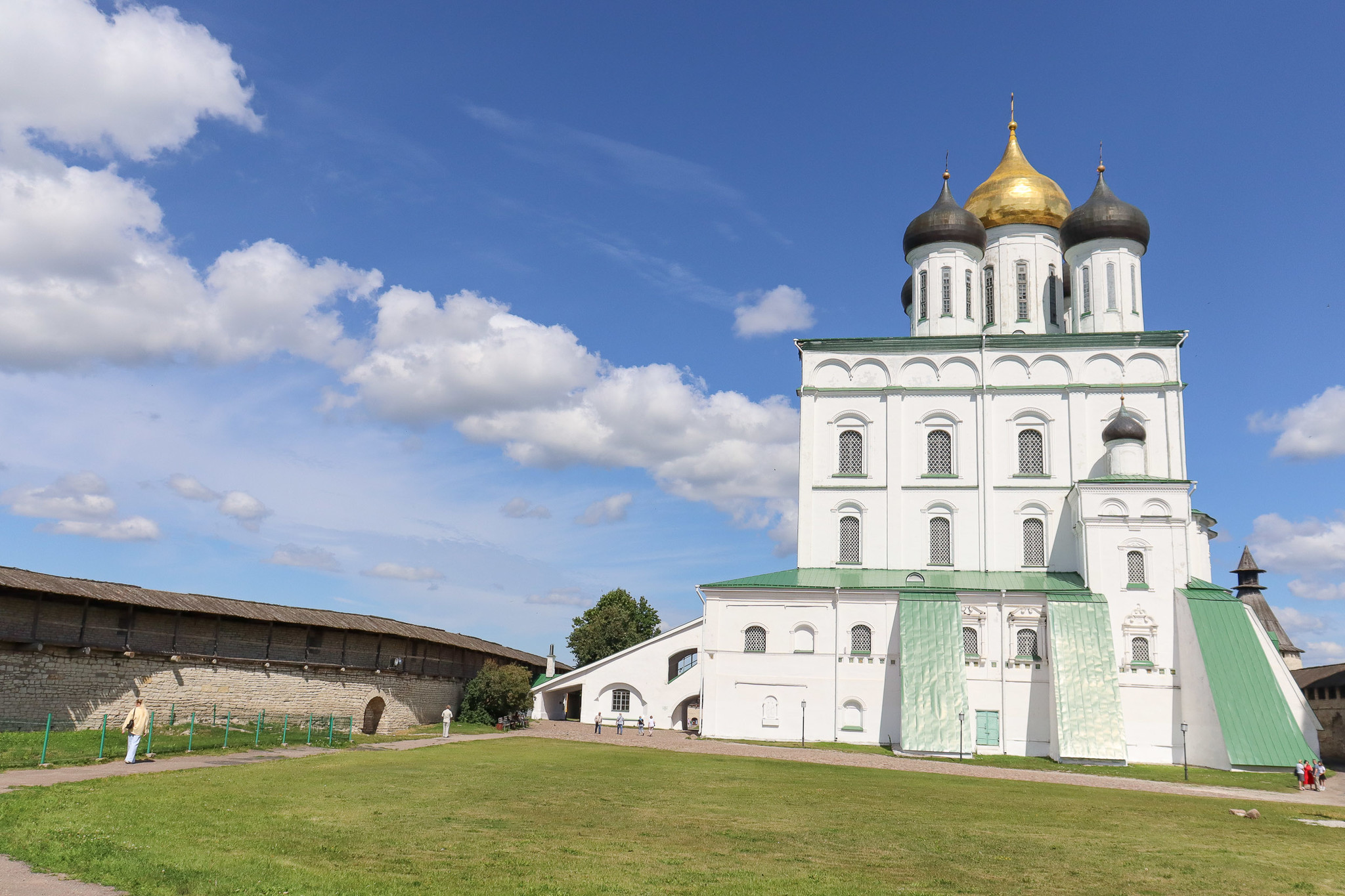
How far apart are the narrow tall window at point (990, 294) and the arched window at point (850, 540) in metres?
11.0

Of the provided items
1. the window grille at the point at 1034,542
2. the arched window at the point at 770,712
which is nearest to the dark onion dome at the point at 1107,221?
the window grille at the point at 1034,542

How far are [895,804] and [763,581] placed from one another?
19.3 meters

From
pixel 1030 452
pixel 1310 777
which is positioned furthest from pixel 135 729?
pixel 1030 452

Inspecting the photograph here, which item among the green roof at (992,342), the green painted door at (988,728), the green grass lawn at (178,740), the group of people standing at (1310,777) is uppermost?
the green roof at (992,342)

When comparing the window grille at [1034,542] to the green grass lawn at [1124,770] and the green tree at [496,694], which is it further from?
the green tree at [496,694]

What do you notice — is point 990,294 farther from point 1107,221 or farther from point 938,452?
point 938,452

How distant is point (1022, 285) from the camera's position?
41.3 meters

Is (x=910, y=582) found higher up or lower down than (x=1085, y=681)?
higher up

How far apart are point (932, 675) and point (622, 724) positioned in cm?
1071

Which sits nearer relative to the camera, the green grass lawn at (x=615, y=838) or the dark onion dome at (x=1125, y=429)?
the green grass lawn at (x=615, y=838)

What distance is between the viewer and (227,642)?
27.9 metres

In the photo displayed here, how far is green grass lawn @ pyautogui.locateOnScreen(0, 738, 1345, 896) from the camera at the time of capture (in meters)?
8.64

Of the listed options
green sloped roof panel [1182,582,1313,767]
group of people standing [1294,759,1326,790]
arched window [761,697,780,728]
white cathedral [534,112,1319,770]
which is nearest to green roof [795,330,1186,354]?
white cathedral [534,112,1319,770]

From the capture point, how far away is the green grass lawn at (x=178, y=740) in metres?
18.0
